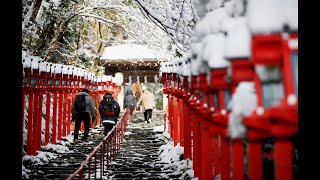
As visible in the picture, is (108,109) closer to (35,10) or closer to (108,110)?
(108,110)

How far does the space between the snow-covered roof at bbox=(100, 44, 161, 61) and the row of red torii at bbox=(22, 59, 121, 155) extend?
714 cm

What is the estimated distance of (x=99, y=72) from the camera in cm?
2531

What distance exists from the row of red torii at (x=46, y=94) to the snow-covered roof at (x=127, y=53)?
7137 millimetres

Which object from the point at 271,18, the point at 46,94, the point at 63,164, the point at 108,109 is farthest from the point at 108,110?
the point at 271,18

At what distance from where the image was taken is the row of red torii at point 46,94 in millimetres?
10752

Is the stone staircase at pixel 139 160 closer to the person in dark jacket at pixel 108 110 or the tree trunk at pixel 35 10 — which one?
the person in dark jacket at pixel 108 110

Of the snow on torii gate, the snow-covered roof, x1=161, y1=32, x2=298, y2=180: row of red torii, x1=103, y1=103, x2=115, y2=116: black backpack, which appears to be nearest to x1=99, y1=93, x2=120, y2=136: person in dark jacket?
x1=103, y1=103, x2=115, y2=116: black backpack

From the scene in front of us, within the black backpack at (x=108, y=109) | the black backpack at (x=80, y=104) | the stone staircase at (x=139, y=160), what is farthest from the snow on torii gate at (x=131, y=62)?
the black backpack at (x=108, y=109)

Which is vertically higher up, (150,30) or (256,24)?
(150,30)

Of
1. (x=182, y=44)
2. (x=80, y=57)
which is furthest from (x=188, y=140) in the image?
(x=80, y=57)

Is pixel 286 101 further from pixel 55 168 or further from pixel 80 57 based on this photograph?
pixel 80 57

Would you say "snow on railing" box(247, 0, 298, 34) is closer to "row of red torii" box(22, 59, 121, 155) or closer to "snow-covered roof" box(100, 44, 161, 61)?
"row of red torii" box(22, 59, 121, 155)

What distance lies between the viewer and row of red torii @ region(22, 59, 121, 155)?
423 inches
